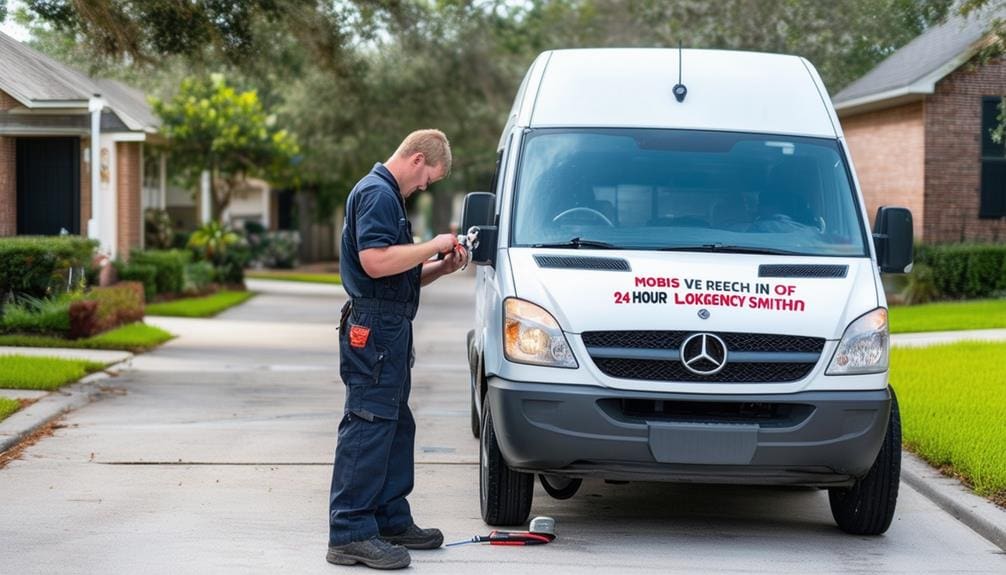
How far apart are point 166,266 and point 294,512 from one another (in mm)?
18947

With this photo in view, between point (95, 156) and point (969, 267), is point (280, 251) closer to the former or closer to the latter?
point (969, 267)

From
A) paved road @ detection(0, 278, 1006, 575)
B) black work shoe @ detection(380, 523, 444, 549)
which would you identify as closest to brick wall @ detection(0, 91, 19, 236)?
paved road @ detection(0, 278, 1006, 575)

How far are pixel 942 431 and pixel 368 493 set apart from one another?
5015 mm

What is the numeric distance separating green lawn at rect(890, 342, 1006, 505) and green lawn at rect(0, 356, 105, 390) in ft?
23.7

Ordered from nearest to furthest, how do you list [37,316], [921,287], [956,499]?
[956,499] < [37,316] < [921,287]

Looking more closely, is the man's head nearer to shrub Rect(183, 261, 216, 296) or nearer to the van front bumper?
the van front bumper

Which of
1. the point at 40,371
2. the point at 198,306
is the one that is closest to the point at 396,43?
the point at 198,306

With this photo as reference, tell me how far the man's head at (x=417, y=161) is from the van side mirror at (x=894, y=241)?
240 centimetres

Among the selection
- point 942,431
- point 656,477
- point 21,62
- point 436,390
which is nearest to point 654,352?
point 656,477

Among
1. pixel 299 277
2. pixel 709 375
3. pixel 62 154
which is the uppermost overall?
pixel 62 154

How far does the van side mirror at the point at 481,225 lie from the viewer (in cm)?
765

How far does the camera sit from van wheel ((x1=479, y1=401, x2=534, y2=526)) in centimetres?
738

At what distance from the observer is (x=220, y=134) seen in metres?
30.0

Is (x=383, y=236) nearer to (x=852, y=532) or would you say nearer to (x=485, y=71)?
(x=852, y=532)
